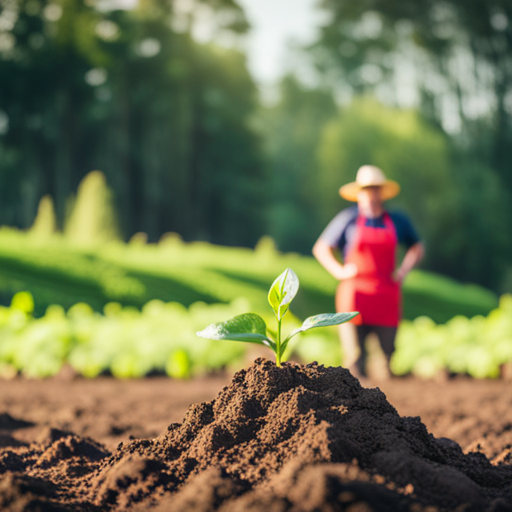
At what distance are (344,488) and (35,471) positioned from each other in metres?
1.07

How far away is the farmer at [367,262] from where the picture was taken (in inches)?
146

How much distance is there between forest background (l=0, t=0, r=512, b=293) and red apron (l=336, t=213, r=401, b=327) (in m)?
9.25

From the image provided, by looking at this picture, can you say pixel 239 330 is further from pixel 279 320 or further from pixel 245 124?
pixel 245 124

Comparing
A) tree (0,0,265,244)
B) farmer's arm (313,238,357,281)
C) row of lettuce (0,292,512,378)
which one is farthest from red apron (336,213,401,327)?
tree (0,0,265,244)

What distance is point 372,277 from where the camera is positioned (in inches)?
147

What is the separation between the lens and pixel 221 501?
1.26m

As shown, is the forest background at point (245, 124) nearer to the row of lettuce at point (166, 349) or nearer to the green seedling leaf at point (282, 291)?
the row of lettuce at point (166, 349)

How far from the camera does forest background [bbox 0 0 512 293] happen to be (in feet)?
54.6

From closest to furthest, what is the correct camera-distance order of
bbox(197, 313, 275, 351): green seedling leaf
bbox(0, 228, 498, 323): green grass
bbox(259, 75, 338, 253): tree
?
1. bbox(197, 313, 275, 351): green seedling leaf
2. bbox(0, 228, 498, 323): green grass
3. bbox(259, 75, 338, 253): tree

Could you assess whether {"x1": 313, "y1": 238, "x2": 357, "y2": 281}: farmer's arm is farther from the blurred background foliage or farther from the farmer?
the blurred background foliage

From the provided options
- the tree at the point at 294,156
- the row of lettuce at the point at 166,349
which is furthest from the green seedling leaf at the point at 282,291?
the tree at the point at 294,156

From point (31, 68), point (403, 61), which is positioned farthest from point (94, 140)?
point (403, 61)

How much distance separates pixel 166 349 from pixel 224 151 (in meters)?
16.0

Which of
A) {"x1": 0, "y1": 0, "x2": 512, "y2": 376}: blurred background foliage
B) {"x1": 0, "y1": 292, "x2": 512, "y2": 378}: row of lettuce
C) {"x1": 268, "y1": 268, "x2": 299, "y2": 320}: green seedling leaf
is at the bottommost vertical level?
{"x1": 268, "y1": 268, "x2": 299, "y2": 320}: green seedling leaf
